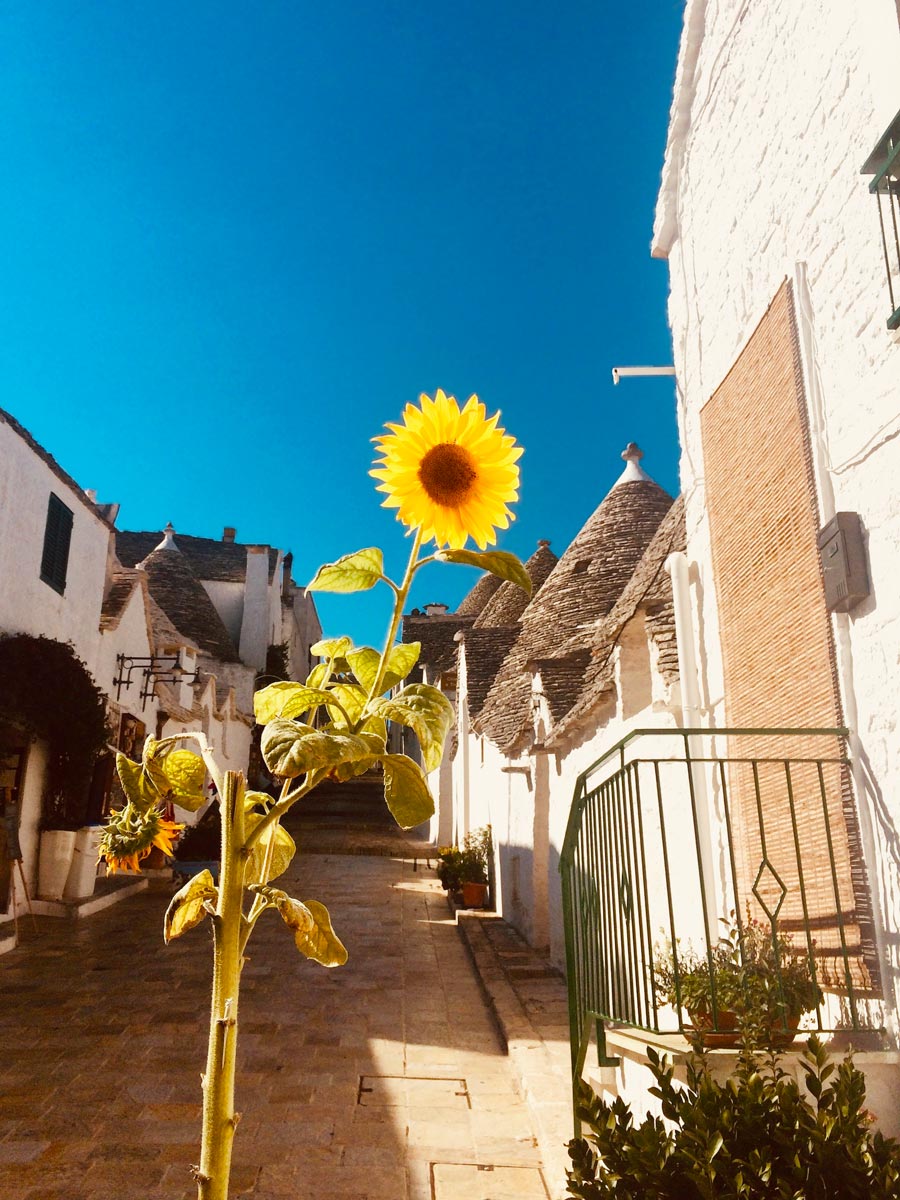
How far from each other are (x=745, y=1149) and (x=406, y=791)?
2.31m

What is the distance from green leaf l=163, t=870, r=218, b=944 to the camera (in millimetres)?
1217

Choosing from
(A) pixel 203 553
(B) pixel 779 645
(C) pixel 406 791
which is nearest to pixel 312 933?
(C) pixel 406 791

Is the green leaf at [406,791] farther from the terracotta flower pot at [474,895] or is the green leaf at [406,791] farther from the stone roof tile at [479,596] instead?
the stone roof tile at [479,596]

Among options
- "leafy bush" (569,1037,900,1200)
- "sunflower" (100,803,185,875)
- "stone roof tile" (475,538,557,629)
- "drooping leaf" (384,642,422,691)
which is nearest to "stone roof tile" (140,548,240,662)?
"stone roof tile" (475,538,557,629)

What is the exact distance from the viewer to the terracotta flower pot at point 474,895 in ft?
47.6

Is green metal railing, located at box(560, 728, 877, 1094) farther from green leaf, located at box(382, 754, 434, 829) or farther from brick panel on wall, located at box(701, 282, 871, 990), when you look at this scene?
green leaf, located at box(382, 754, 434, 829)

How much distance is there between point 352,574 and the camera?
1321 millimetres

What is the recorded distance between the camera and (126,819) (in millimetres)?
1469

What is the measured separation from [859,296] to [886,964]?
2.84m

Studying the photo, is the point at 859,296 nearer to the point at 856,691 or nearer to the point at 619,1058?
the point at 856,691

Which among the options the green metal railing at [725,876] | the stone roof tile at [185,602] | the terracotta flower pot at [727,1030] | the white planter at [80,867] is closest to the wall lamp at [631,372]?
the green metal railing at [725,876]

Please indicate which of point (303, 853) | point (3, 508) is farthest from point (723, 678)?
point (303, 853)

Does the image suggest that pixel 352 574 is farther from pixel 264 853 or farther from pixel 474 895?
pixel 474 895

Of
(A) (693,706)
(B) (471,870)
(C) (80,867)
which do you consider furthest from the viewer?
(B) (471,870)
